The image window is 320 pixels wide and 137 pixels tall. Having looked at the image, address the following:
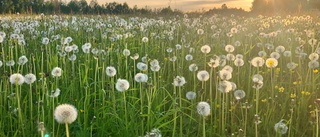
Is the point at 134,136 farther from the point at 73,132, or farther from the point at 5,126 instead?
the point at 5,126

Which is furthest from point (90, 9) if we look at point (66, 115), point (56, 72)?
point (66, 115)

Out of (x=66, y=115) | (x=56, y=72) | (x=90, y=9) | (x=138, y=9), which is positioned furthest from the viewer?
(x=90, y=9)

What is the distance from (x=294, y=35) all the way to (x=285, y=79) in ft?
7.99

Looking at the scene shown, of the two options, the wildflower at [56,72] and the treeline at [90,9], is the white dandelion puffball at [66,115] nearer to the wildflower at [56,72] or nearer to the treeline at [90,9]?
the wildflower at [56,72]

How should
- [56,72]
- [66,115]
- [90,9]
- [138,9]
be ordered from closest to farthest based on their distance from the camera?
1. [66,115]
2. [56,72]
3. [138,9]
4. [90,9]

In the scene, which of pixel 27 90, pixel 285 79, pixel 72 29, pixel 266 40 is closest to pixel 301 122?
pixel 285 79

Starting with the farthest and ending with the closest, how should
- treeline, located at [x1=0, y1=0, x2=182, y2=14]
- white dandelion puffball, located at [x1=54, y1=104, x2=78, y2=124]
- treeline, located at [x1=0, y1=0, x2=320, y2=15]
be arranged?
1. treeline, located at [x1=0, y1=0, x2=320, y2=15]
2. treeline, located at [x1=0, y1=0, x2=182, y2=14]
3. white dandelion puffball, located at [x1=54, y1=104, x2=78, y2=124]

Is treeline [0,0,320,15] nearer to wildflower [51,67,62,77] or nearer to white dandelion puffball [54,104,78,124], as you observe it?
wildflower [51,67,62,77]

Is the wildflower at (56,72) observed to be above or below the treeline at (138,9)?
below

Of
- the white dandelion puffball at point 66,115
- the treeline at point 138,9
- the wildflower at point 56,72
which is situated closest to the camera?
the white dandelion puffball at point 66,115

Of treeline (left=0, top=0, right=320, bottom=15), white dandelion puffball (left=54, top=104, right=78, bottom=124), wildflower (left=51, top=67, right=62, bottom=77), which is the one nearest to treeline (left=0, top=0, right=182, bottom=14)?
treeline (left=0, top=0, right=320, bottom=15)

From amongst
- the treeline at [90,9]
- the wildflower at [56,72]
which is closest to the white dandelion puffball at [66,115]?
the wildflower at [56,72]

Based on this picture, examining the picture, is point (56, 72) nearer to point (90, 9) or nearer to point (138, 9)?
point (138, 9)

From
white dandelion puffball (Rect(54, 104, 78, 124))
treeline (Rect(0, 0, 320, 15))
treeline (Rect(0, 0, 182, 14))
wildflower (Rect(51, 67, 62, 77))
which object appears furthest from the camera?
treeline (Rect(0, 0, 320, 15))
